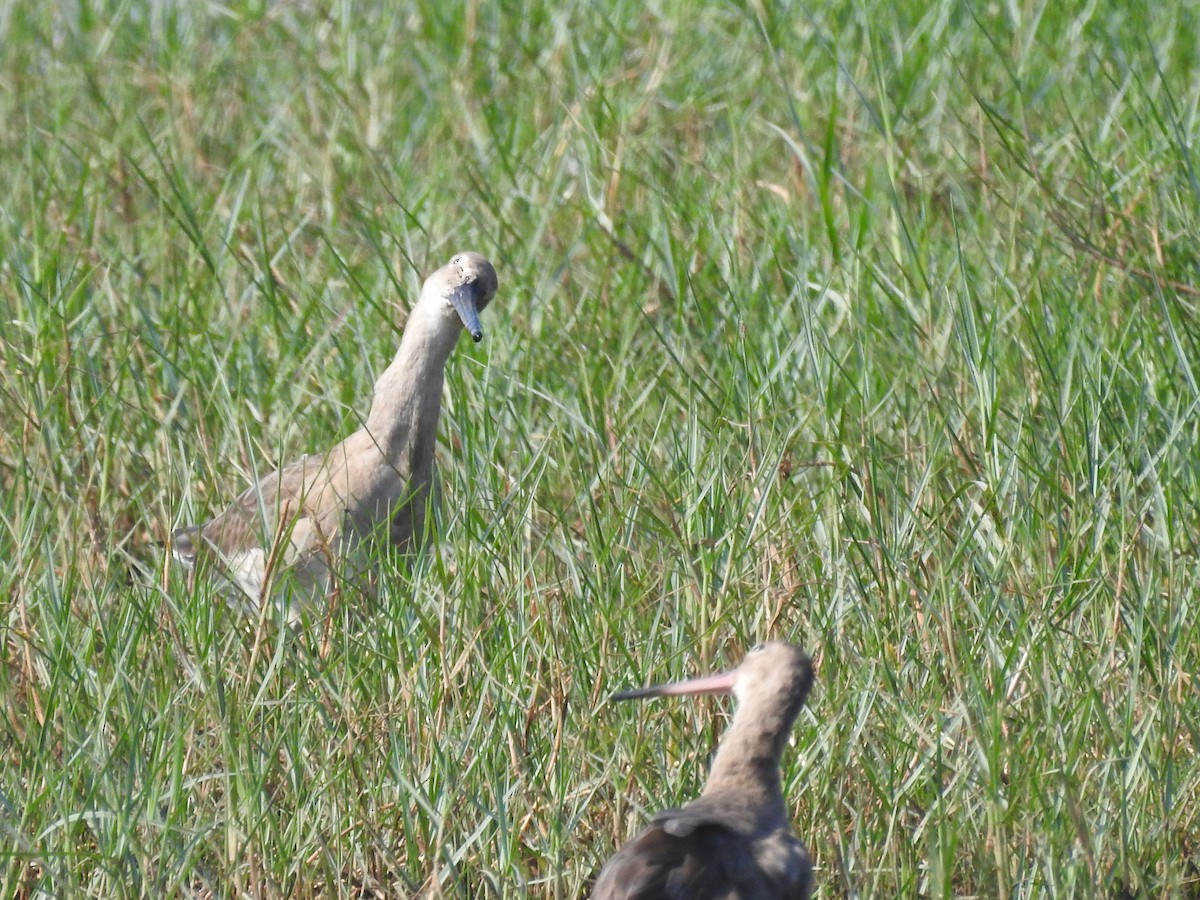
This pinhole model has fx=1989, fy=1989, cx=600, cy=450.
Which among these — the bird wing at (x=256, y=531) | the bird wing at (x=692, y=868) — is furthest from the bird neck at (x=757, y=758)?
the bird wing at (x=256, y=531)

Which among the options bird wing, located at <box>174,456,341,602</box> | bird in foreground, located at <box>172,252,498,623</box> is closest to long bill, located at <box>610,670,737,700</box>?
bird wing, located at <box>174,456,341,602</box>

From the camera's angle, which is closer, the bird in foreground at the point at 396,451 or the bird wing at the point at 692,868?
the bird wing at the point at 692,868

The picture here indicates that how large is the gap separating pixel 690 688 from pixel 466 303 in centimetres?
151

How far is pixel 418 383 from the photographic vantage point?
15.1 ft

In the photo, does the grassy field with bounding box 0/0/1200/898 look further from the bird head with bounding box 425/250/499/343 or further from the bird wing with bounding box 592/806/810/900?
the bird wing with bounding box 592/806/810/900

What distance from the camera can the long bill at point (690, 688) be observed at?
326 cm

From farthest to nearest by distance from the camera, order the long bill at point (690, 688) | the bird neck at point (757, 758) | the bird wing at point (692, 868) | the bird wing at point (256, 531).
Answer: the bird wing at point (256, 531) < the long bill at point (690, 688) < the bird neck at point (757, 758) < the bird wing at point (692, 868)

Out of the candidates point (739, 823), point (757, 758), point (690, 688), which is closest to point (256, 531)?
point (690, 688)

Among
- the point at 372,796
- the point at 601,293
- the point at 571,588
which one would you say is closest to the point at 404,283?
the point at 601,293

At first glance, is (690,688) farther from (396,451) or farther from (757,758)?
(396,451)

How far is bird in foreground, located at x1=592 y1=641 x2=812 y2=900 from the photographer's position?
2.86 m

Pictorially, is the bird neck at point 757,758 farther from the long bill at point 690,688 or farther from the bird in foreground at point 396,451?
the bird in foreground at point 396,451

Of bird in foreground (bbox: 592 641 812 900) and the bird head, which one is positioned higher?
the bird head

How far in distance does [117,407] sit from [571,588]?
4.29 feet
